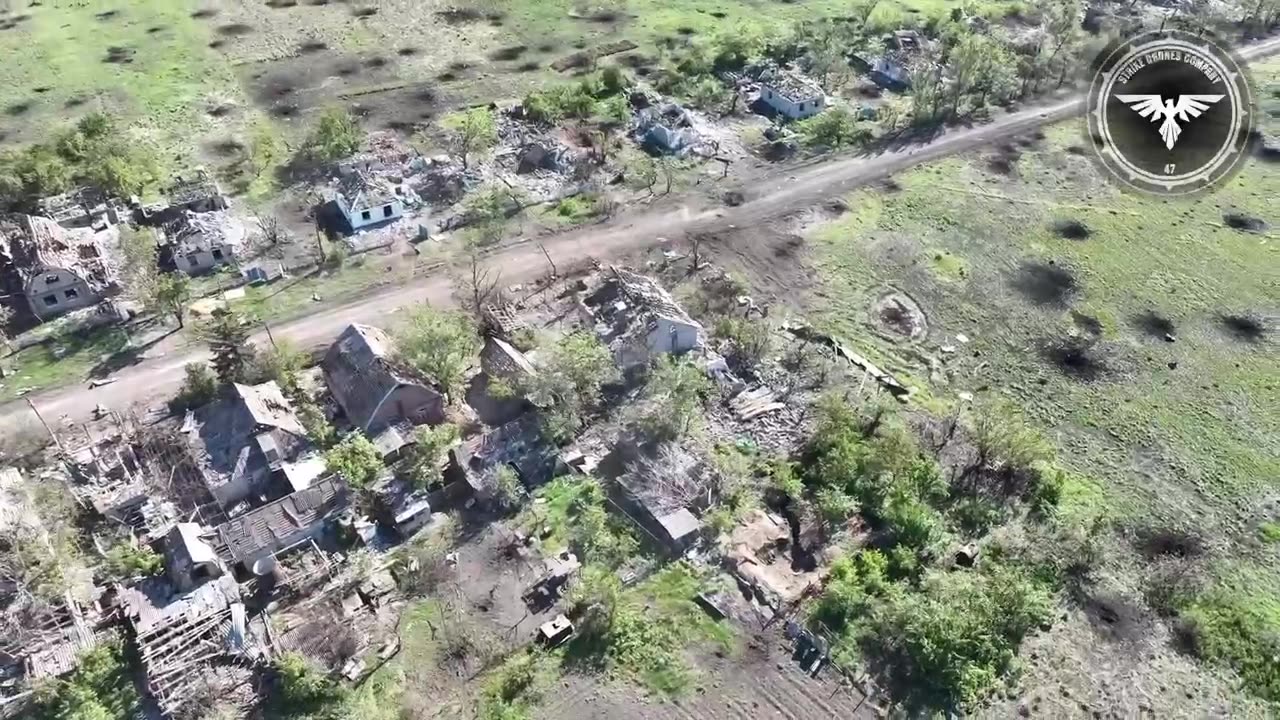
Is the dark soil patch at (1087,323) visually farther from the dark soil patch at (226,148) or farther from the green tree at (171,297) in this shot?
the dark soil patch at (226,148)

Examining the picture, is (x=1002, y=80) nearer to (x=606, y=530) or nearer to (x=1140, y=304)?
(x=1140, y=304)

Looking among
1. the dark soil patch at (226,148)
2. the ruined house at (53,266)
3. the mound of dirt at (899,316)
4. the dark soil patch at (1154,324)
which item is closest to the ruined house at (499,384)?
the mound of dirt at (899,316)

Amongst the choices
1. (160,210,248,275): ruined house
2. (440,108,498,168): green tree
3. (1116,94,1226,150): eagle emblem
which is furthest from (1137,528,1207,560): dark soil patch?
(160,210,248,275): ruined house

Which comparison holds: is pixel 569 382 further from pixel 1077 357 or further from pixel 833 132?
pixel 833 132

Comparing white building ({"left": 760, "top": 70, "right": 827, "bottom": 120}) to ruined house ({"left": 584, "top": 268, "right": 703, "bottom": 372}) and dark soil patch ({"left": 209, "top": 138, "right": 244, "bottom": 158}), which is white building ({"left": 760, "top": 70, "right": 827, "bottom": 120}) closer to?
ruined house ({"left": 584, "top": 268, "right": 703, "bottom": 372})

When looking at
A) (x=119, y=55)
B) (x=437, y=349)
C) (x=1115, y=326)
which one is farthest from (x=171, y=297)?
(x=1115, y=326)

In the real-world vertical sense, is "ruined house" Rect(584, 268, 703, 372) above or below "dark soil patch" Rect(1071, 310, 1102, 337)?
above

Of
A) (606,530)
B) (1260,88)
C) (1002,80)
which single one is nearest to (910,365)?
(606,530)
